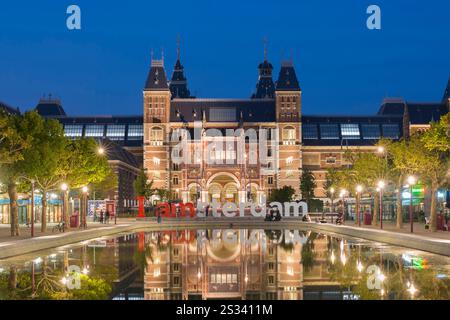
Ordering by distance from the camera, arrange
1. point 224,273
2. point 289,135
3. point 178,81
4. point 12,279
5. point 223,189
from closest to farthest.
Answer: point 12,279 → point 224,273 → point 223,189 → point 289,135 → point 178,81

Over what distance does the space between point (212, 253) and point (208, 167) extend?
81432 millimetres

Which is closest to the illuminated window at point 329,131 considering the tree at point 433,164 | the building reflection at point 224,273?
the tree at point 433,164

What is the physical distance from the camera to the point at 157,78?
4464 inches

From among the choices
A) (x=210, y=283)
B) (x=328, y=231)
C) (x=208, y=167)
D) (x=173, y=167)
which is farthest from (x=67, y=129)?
(x=210, y=283)

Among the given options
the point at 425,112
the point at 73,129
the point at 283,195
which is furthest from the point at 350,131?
the point at 73,129

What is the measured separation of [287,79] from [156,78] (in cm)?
2244

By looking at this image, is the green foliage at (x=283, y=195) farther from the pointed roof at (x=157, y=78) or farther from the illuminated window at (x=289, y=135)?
the pointed roof at (x=157, y=78)

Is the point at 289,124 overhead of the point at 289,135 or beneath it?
overhead

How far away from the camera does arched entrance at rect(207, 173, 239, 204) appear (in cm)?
11112

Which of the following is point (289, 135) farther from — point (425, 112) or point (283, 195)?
point (283, 195)

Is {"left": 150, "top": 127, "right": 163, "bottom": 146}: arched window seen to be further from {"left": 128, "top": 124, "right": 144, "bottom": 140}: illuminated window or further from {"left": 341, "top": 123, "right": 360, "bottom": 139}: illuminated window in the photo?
{"left": 341, "top": 123, "right": 360, "bottom": 139}: illuminated window

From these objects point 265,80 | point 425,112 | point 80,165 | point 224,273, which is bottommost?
point 224,273

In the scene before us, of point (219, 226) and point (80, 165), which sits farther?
point (219, 226)

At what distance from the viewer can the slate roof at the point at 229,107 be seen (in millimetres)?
117125
